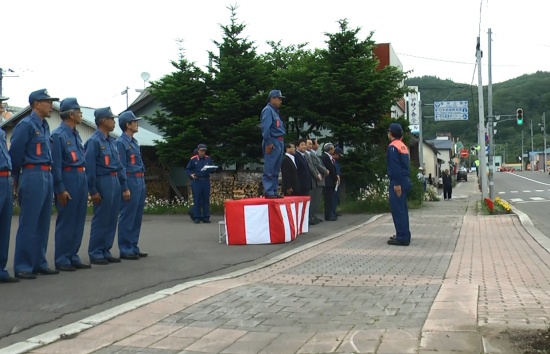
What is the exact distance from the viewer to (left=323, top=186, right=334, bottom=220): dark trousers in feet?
53.6

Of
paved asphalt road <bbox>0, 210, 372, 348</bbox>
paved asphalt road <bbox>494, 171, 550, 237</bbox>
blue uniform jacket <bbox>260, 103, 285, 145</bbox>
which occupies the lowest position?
paved asphalt road <bbox>494, 171, 550, 237</bbox>

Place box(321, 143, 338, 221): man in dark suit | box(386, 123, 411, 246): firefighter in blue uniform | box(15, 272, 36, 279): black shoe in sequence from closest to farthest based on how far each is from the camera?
box(15, 272, 36, 279): black shoe, box(386, 123, 411, 246): firefighter in blue uniform, box(321, 143, 338, 221): man in dark suit

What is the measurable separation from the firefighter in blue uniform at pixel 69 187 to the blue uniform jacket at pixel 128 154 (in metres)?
1.18

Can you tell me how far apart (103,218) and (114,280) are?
175 cm

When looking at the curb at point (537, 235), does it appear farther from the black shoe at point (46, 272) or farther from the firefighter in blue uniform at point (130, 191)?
the black shoe at point (46, 272)

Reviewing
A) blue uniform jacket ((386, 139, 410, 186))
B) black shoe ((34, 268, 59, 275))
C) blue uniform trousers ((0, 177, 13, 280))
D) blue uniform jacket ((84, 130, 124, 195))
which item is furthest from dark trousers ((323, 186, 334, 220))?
blue uniform trousers ((0, 177, 13, 280))

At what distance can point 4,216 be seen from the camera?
23.8 ft

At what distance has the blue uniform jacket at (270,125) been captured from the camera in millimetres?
11688

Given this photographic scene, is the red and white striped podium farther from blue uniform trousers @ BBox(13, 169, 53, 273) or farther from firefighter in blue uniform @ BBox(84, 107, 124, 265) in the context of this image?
blue uniform trousers @ BBox(13, 169, 53, 273)

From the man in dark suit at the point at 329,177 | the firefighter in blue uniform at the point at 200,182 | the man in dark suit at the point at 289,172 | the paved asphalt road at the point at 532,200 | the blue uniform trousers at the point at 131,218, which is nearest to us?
the blue uniform trousers at the point at 131,218

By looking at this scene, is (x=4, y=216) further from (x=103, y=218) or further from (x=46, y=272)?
(x=103, y=218)

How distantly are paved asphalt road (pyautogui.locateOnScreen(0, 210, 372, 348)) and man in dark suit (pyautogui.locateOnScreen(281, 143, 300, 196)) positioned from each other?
1.26m

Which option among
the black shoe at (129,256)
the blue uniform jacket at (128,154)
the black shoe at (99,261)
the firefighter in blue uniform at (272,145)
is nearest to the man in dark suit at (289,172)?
the firefighter in blue uniform at (272,145)

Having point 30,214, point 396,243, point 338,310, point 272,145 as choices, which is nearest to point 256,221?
point 272,145
